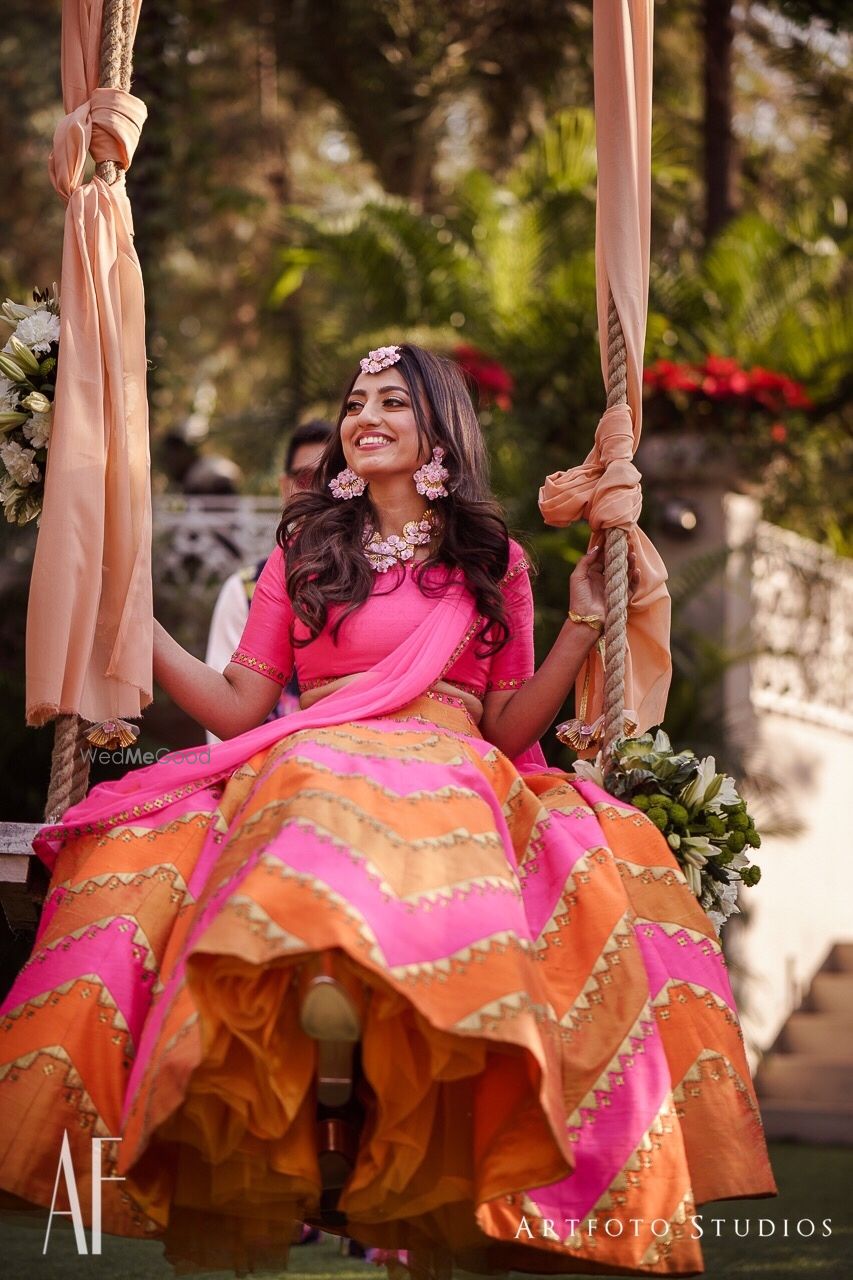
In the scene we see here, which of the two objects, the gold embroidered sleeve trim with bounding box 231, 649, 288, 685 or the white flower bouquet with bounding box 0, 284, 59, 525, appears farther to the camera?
the gold embroidered sleeve trim with bounding box 231, 649, 288, 685

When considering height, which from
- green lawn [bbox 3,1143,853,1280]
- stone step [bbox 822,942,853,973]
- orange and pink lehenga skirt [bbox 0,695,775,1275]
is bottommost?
stone step [bbox 822,942,853,973]

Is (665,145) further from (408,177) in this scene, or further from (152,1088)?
(152,1088)

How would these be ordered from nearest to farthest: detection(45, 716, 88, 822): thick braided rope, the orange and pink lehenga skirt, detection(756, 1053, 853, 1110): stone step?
the orange and pink lehenga skirt → detection(45, 716, 88, 822): thick braided rope → detection(756, 1053, 853, 1110): stone step

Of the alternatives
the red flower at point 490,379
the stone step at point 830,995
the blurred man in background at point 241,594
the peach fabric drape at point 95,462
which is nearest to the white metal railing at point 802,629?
the stone step at point 830,995

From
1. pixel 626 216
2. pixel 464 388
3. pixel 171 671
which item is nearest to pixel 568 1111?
pixel 171 671

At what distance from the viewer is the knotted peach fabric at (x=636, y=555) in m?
4.11

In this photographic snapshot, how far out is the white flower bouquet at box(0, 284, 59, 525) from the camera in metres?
3.96

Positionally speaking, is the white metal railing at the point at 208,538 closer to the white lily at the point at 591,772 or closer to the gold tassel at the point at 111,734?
the gold tassel at the point at 111,734

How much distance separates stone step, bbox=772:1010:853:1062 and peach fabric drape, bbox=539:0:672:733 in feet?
18.4

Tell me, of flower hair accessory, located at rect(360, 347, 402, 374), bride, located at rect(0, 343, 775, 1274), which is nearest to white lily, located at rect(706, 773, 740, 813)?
bride, located at rect(0, 343, 775, 1274)

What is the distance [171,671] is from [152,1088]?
1.41 m

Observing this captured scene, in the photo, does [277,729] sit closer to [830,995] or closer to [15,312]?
[15,312]

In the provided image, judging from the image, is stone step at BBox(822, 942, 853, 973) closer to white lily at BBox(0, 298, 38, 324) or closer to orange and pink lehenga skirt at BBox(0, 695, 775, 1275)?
orange and pink lehenga skirt at BBox(0, 695, 775, 1275)

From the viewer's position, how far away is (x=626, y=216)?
439 centimetres
